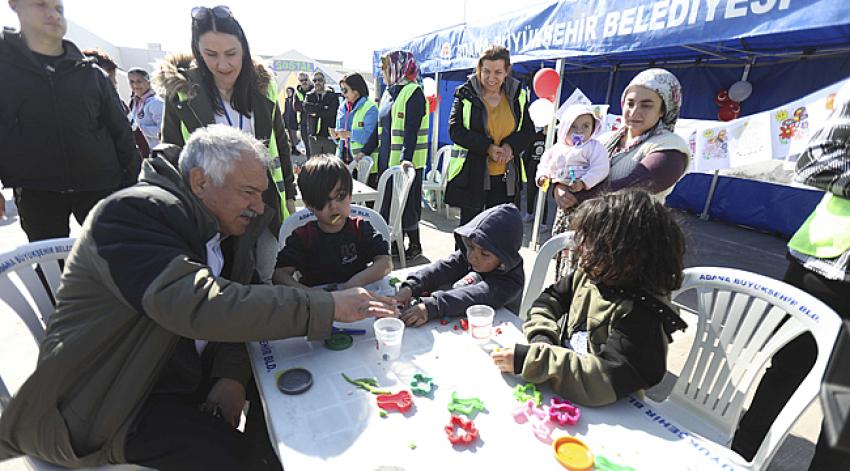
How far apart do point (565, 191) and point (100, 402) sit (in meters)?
2.46

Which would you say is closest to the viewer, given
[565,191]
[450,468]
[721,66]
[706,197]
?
[450,468]

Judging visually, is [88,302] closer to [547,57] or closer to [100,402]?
[100,402]

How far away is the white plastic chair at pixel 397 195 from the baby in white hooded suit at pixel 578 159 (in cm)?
172

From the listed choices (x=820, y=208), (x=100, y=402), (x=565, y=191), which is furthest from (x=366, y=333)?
(x=820, y=208)

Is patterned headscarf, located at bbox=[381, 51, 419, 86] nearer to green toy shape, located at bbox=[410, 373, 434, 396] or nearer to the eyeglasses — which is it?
the eyeglasses

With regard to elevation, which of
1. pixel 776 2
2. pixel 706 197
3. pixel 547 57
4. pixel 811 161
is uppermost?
pixel 776 2

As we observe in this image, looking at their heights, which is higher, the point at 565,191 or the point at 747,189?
the point at 565,191

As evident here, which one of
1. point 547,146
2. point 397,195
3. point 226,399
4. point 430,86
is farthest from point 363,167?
point 226,399

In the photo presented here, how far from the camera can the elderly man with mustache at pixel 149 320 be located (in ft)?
3.92

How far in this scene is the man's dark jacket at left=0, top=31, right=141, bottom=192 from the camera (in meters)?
2.59

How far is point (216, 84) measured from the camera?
2.51 m

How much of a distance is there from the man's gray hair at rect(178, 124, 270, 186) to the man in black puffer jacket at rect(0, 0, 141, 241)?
77.0 inches

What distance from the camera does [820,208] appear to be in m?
1.75

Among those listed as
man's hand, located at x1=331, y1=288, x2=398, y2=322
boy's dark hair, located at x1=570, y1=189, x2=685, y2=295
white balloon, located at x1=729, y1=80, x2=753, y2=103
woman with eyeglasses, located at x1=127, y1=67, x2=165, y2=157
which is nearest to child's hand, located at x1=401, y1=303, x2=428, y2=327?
man's hand, located at x1=331, y1=288, x2=398, y2=322
